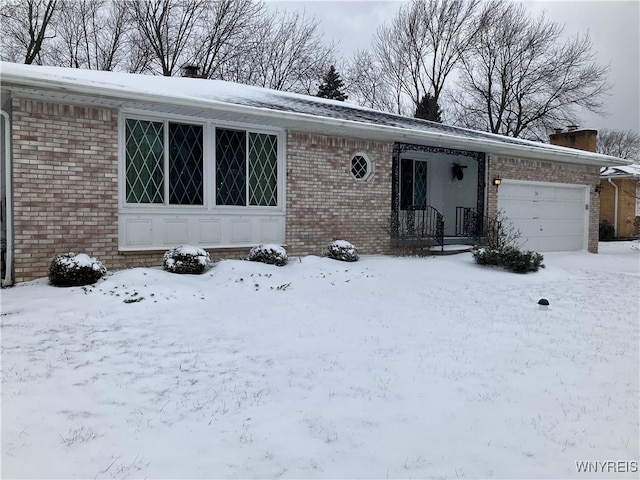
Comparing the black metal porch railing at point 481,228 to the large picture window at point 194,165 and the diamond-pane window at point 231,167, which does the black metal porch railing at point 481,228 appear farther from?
the diamond-pane window at point 231,167

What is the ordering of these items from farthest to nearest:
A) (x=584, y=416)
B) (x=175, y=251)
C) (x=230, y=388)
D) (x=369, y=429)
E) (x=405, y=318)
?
(x=175, y=251)
(x=405, y=318)
(x=230, y=388)
(x=584, y=416)
(x=369, y=429)

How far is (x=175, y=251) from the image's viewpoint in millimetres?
7242

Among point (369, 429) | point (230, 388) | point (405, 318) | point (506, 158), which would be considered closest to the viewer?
point (369, 429)

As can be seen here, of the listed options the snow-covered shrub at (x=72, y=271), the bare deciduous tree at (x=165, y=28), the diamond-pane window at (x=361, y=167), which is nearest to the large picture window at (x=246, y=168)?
the diamond-pane window at (x=361, y=167)

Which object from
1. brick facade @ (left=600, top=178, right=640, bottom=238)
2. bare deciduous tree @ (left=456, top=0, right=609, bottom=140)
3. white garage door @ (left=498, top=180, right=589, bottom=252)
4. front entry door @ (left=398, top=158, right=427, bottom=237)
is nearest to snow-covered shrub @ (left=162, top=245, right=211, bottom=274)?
front entry door @ (left=398, top=158, right=427, bottom=237)

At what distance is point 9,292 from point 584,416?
641 centimetres

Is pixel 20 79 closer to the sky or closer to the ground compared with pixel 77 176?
closer to the sky

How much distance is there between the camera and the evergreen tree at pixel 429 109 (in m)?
26.5

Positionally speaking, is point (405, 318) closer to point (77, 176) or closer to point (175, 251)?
point (175, 251)

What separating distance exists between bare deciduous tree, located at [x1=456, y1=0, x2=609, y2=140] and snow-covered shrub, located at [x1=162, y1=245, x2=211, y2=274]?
982 inches

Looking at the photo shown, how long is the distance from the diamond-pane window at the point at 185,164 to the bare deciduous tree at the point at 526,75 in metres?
23.6

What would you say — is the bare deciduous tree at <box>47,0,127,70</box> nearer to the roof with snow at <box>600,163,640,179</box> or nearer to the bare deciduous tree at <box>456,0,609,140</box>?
the bare deciduous tree at <box>456,0,609,140</box>

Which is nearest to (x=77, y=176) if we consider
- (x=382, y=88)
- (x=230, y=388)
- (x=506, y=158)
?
(x=230, y=388)

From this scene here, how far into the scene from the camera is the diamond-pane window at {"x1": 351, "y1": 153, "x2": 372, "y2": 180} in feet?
32.9
